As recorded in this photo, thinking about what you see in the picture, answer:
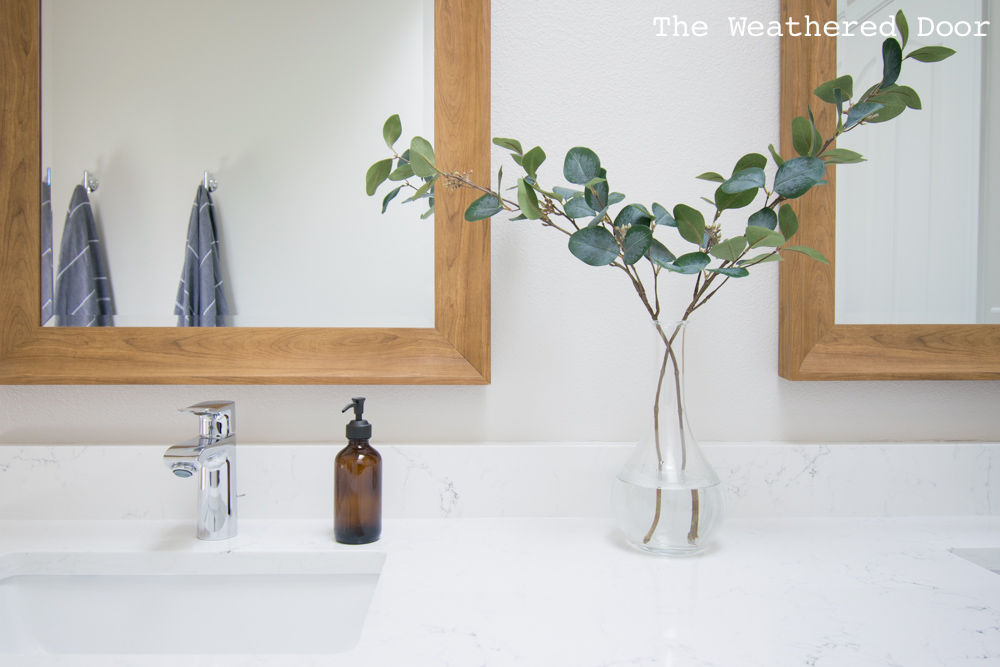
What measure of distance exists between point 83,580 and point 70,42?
819 mm

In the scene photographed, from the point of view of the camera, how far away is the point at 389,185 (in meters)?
0.90

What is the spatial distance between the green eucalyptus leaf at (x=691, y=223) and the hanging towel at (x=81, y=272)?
0.87 meters

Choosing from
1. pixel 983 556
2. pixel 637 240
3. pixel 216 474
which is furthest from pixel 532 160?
pixel 983 556

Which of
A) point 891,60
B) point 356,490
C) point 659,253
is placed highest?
point 891,60

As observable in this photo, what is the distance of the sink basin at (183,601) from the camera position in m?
0.77

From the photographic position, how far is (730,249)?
0.66 metres

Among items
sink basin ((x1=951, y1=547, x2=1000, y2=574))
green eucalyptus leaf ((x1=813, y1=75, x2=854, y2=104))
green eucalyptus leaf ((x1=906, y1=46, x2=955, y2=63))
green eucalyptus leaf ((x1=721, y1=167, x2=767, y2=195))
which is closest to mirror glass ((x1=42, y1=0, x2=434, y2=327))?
green eucalyptus leaf ((x1=721, y1=167, x2=767, y2=195))

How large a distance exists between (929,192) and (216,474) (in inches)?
47.3

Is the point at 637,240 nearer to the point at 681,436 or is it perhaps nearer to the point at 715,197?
the point at 715,197

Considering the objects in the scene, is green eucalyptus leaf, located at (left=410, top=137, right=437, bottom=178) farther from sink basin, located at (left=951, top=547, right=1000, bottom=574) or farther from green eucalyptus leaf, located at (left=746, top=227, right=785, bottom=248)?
sink basin, located at (left=951, top=547, right=1000, bottom=574)

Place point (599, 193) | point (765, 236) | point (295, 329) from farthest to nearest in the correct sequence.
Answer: point (295, 329) → point (599, 193) → point (765, 236)

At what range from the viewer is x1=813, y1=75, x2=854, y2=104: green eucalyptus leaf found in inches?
26.4

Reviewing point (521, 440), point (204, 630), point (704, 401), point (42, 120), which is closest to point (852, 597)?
point (704, 401)

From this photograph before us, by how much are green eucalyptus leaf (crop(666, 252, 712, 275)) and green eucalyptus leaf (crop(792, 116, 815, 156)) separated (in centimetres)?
19
